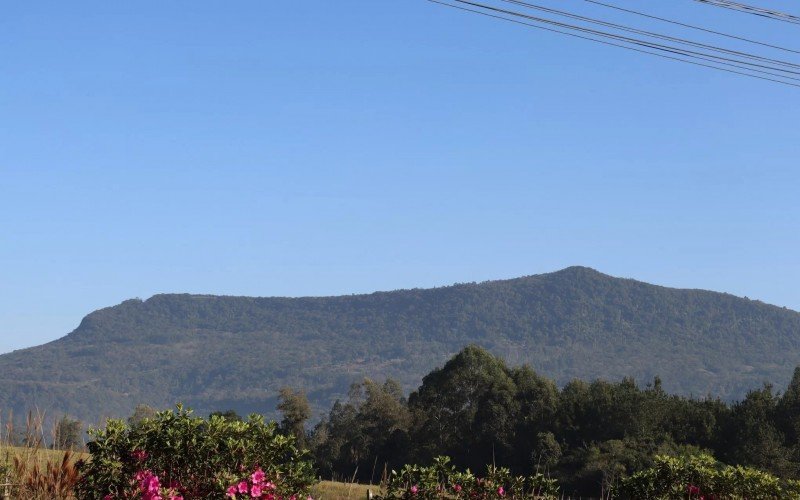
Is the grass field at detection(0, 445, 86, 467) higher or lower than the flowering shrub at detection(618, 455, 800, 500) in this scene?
higher

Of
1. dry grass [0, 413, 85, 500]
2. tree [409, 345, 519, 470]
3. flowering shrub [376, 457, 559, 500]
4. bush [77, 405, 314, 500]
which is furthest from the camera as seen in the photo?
tree [409, 345, 519, 470]

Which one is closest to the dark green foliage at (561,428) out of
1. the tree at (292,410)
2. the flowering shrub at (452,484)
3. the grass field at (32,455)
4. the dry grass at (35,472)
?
the tree at (292,410)

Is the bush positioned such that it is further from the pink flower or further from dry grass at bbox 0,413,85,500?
dry grass at bbox 0,413,85,500

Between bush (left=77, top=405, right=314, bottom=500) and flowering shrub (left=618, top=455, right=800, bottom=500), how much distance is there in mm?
5728

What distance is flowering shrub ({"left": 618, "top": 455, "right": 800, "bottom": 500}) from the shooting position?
1409cm

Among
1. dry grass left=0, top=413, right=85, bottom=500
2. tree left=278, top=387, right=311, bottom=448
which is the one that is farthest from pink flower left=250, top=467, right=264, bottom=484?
tree left=278, top=387, right=311, bottom=448

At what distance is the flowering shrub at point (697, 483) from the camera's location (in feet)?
46.2

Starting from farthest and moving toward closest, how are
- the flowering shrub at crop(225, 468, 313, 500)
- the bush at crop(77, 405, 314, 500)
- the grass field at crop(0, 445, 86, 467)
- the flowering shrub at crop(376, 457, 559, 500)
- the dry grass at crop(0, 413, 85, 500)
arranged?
the flowering shrub at crop(376, 457, 559, 500)
the grass field at crop(0, 445, 86, 467)
the dry grass at crop(0, 413, 85, 500)
the bush at crop(77, 405, 314, 500)
the flowering shrub at crop(225, 468, 313, 500)

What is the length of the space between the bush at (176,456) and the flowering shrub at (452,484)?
6.08ft

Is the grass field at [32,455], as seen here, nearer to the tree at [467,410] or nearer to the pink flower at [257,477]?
the pink flower at [257,477]

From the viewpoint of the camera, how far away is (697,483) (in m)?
14.2

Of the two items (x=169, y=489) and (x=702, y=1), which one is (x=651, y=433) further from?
(x=169, y=489)

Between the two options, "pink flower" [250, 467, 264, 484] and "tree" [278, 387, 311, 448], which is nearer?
"pink flower" [250, 467, 264, 484]

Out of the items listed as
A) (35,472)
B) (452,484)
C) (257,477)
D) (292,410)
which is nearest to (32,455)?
(35,472)
